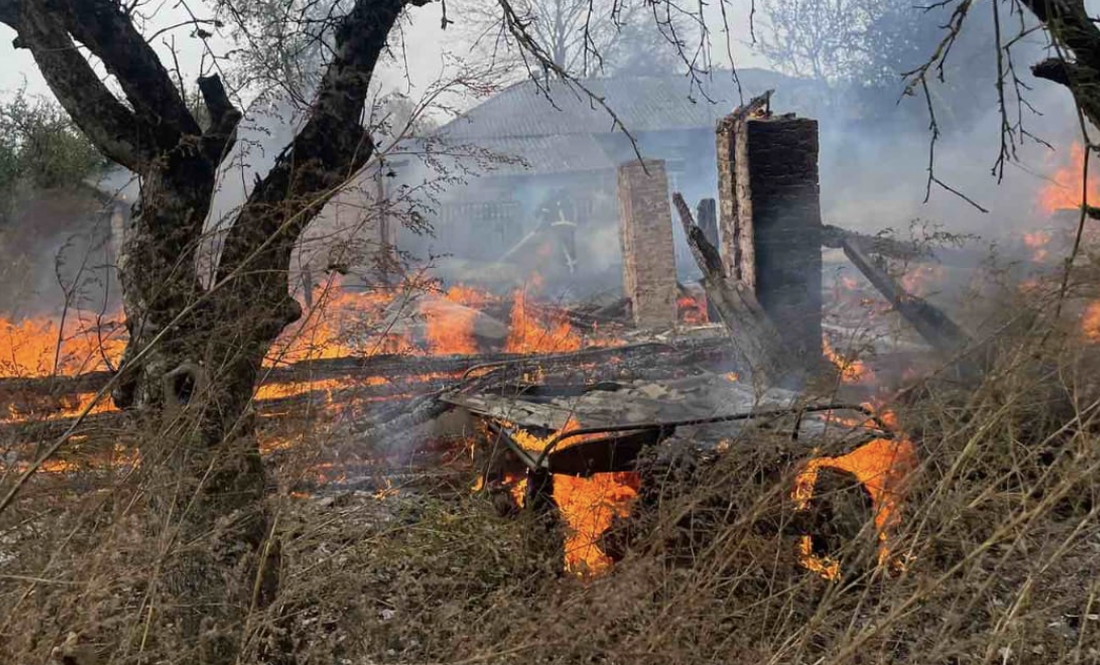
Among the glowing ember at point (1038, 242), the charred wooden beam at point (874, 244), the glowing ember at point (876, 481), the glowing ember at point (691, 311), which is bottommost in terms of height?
the glowing ember at point (876, 481)

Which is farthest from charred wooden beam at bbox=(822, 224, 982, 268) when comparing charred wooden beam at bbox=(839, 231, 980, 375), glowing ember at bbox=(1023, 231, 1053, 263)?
glowing ember at bbox=(1023, 231, 1053, 263)

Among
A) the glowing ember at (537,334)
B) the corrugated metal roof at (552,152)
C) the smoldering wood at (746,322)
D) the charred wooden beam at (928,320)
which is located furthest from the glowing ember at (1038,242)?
the corrugated metal roof at (552,152)

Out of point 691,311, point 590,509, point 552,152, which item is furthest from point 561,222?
point 590,509

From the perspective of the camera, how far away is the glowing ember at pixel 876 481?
11.6 ft

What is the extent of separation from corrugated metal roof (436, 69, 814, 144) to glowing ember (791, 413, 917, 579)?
27732 millimetres

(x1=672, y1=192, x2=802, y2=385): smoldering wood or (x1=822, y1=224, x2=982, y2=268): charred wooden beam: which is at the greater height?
(x1=822, y1=224, x2=982, y2=268): charred wooden beam

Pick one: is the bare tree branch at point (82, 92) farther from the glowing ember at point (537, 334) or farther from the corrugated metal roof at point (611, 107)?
the corrugated metal roof at point (611, 107)

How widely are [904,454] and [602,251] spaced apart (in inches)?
910

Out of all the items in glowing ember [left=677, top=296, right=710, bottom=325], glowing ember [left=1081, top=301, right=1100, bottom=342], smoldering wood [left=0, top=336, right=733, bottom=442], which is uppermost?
glowing ember [left=677, top=296, right=710, bottom=325]

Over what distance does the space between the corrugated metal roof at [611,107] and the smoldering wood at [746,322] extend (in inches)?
929

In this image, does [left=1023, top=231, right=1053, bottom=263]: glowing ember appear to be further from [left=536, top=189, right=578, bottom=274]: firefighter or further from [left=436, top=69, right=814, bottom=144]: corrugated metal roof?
[left=436, top=69, right=814, bottom=144]: corrugated metal roof

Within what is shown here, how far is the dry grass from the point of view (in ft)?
9.54

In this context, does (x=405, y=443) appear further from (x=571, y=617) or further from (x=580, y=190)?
(x=580, y=190)

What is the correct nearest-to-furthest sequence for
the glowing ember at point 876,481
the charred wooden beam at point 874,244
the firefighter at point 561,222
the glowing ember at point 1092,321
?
the glowing ember at point 876,481 → the glowing ember at point 1092,321 → the charred wooden beam at point 874,244 → the firefighter at point 561,222
